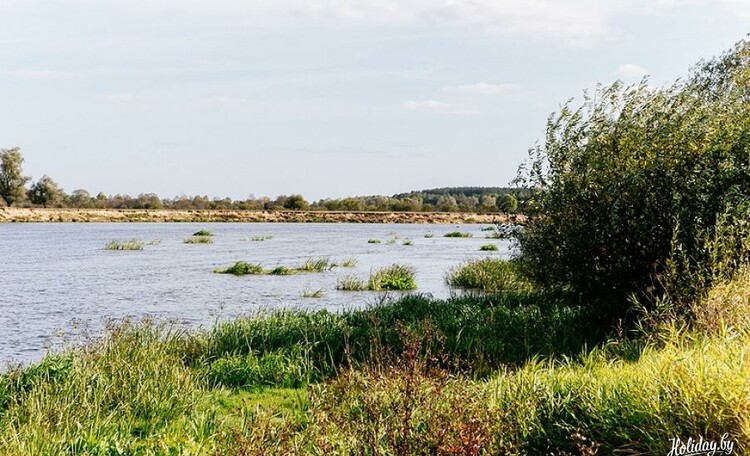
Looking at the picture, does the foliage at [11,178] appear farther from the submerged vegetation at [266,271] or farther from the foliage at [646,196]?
the foliage at [646,196]

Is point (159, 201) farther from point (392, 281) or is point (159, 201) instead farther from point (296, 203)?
point (392, 281)

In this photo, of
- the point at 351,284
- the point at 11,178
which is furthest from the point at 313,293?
the point at 11,178

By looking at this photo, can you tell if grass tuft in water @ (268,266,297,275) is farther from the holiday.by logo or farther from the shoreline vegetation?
the shoreline vegetation

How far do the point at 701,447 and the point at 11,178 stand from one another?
121m

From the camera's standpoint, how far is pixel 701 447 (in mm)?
6363

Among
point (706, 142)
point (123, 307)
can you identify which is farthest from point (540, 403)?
point (123, 307)

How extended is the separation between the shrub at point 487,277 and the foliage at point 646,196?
912 cm

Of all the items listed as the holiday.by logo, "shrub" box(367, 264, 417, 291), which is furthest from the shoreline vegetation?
the holiday.by logo

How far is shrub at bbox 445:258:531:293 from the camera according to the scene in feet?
85.7

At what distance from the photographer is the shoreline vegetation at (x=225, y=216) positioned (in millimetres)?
101750

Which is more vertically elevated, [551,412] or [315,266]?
[551,412]

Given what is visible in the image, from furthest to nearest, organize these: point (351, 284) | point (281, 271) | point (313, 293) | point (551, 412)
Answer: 1. point (281, 271)
2. point (351, 284)
3. point (313, 293)
4. point (551, 412)

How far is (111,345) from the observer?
11.0m

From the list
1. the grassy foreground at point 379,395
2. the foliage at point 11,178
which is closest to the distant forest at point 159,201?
the foliage at point 11,178
